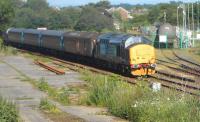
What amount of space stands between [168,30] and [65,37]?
1767 centimetres

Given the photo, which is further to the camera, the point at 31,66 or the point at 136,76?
the point at 31,66

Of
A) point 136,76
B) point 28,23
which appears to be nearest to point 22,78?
point 136,76

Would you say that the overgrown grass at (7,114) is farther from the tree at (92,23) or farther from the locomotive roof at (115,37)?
the tree at (92,23)

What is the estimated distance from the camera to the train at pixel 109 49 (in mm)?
29531

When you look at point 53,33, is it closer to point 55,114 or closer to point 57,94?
point 57,94

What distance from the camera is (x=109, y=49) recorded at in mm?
32406

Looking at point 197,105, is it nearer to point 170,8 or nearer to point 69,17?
point 69,17

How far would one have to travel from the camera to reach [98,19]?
255ft

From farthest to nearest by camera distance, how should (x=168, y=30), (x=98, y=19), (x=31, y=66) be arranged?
(x=98, y=19)
(x=168, y=30)
(x=31, y=66)

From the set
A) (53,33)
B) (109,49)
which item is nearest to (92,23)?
(53,33)

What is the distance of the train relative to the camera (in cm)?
2953

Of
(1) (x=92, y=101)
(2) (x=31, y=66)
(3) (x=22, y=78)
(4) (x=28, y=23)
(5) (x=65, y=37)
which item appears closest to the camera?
(1) (x=92, y=101)

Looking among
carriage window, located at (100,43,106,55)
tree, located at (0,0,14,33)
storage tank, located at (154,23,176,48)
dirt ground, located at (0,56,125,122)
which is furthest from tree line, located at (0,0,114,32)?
carriage window, located at (100,43,106,55)

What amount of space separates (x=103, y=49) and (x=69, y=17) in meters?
54.3
